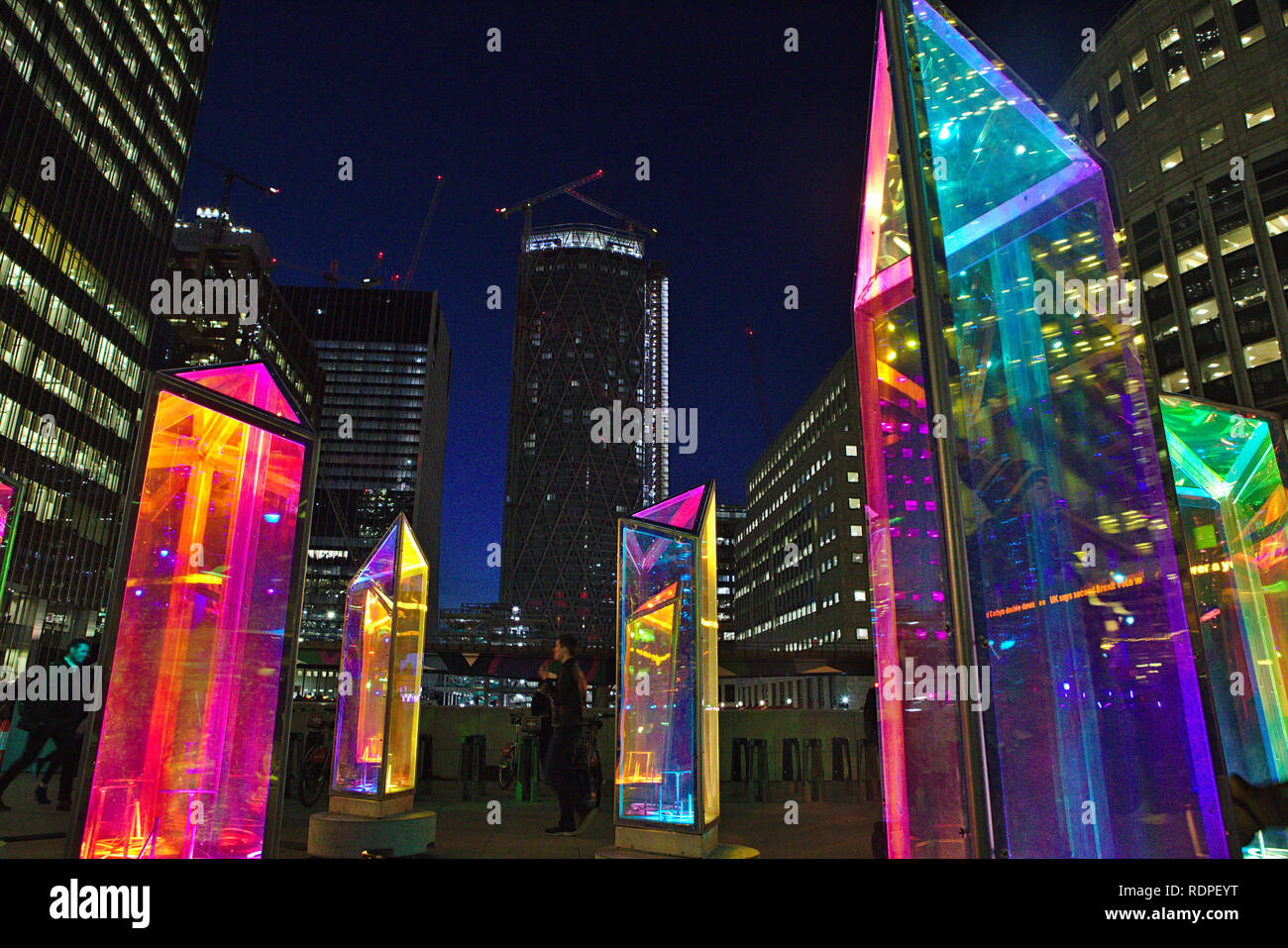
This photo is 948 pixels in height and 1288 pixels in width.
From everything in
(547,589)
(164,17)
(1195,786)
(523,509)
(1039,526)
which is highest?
(164,17)

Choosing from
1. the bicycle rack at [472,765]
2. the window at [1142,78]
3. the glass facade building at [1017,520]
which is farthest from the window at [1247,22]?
the bicycle rack at [472,765]

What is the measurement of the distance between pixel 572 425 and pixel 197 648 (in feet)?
448

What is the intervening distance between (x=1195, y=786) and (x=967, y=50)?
2762mm

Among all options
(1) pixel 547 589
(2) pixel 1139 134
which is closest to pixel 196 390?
(2) pixel 1139 134

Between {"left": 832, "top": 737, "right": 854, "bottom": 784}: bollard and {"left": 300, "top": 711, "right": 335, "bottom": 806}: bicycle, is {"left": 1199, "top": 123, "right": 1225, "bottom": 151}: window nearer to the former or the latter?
{"left": 832, "top": 737, "right": 854, "bottom": 784}: bollard

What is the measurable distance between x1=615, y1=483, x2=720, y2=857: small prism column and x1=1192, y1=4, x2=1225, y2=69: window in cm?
5132

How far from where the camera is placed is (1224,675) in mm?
5809

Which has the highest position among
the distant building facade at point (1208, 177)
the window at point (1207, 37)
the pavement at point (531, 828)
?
the window at point (1207, 37)

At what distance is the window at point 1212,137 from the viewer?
3956 cm

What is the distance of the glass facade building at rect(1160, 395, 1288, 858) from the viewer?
583cm

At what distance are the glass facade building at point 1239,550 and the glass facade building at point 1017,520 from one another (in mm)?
4477

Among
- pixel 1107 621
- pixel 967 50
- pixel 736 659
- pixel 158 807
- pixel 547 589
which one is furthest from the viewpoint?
pixel 547 589

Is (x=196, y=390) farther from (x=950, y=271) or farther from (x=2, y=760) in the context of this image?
(x=2, y=760)

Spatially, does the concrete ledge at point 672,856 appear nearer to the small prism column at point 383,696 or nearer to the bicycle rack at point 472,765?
the small prism column at point 383,696
